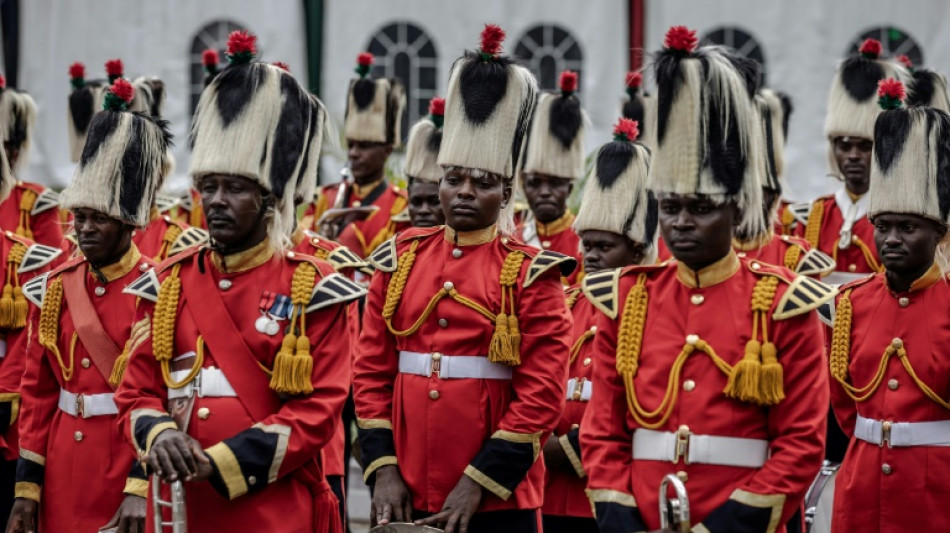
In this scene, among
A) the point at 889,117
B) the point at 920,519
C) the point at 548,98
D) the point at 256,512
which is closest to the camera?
the point at 256,512

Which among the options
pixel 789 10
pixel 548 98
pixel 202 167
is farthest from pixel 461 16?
pixel 202 167

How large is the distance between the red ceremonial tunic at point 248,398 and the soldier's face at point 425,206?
2908 millimetres

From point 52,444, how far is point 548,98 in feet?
13.5

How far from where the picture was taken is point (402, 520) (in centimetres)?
566

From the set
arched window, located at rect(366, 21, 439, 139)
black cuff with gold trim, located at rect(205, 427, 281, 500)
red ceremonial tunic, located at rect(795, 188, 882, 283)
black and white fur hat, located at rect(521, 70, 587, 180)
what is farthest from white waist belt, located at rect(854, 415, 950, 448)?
arched window, located at rect(366, 21, 439, 139)

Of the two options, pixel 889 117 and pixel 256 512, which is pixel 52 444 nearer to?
pixel 256 512

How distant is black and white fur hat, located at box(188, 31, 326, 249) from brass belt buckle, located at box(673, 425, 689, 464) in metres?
1.58

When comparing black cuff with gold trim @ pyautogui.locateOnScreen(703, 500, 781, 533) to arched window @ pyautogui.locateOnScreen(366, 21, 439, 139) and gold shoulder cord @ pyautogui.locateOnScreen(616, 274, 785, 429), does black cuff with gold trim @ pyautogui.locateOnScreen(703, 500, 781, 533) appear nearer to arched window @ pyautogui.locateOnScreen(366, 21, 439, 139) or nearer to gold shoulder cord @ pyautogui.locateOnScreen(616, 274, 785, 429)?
gold shoulder cord @ pyautogui.locateOnScreen(616, 274, 785, 429)

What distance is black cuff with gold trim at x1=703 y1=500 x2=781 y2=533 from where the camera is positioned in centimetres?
488

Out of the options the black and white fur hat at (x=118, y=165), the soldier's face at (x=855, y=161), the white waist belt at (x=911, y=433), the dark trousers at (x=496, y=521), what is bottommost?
the dark trousers at (x=496, y=521)

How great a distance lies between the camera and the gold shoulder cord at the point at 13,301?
7426 millimetres

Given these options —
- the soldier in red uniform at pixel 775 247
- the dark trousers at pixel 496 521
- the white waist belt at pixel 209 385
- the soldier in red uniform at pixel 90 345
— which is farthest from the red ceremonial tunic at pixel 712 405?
the soldier in red uniform at pixel 775 247

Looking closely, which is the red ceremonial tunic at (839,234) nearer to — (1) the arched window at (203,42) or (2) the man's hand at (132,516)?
(2) the man's hand at (132,516)

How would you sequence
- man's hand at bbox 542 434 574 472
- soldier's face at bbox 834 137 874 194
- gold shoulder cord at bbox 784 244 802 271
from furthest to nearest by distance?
1. soldier's face at bbox 834 137 874 194
2. gold shoulder cord at bbox 784 244 802 271
3. man's hand at bbox 542 434 574 472
